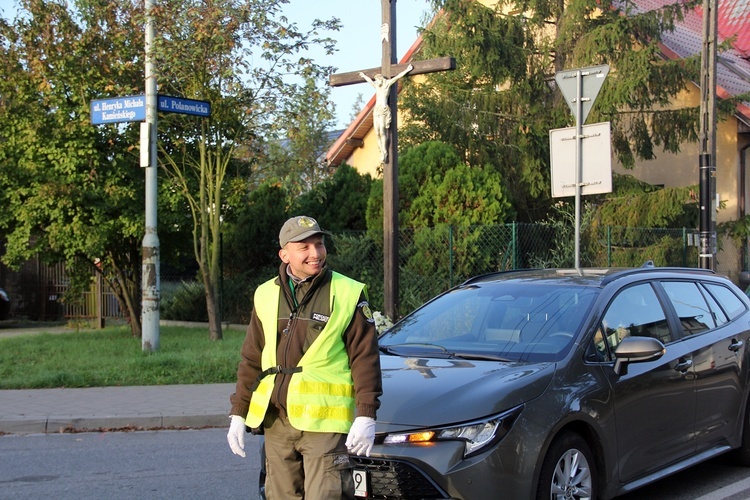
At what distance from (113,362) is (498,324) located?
7.80 metres

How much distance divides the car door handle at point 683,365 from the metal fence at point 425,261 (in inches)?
333

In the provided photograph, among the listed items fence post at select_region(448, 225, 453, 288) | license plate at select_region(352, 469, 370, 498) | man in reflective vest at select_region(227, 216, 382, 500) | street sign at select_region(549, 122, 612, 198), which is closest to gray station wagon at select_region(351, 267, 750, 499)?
license plate at select_region(352, 469, 370, 498)

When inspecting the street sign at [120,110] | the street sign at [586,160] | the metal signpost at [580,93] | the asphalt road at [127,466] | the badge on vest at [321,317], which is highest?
the street sign at [120,110]

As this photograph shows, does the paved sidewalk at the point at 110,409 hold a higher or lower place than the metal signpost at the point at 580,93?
lower

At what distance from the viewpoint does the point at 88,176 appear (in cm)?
1495

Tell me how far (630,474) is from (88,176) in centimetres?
1178

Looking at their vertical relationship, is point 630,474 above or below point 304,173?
below

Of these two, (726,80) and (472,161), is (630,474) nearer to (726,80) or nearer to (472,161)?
(472,161)

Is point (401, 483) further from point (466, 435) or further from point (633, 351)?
point (633, 351)

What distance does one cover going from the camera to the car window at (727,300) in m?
6.97

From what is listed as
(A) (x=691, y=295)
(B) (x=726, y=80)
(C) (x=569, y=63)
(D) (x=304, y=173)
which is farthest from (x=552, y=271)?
(B) (x=726, y=80)

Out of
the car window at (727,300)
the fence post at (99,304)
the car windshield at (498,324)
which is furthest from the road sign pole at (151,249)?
the car window at (727,300)

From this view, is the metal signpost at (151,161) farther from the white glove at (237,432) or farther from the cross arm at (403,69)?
the white glove at (237,432)

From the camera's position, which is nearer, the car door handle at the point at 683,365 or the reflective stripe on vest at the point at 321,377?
the reflective stripe on vest at the point at 321,377
